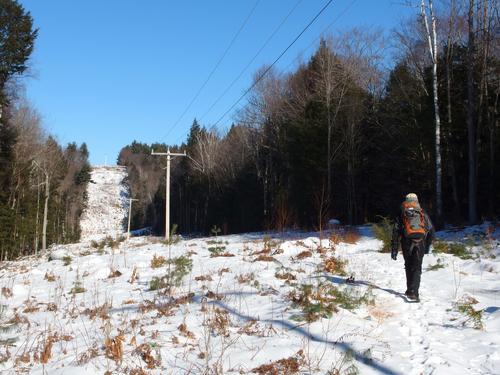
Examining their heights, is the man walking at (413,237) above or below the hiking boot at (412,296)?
above

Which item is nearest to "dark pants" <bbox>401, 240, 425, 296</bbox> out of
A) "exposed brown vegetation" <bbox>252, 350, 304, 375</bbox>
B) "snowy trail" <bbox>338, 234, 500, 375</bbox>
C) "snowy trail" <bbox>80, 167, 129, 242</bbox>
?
"snowy trail" <bbox>338, 234, 500, 375</bbox>

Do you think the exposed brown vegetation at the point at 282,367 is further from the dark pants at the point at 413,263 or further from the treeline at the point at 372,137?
the treeline at the point at 372,137

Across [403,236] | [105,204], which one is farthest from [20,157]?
[105,204]

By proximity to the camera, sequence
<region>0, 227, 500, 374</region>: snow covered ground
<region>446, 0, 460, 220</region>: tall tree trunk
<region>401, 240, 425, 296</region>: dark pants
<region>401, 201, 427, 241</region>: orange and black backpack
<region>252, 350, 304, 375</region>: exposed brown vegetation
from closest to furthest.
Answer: <region>252, 350, 304, 375</region>: exposed brown vegetation, <region>0, 227, 500, 374</region>: snow covered ground, <region>401, 240, 425, 296</region>: dark pants, <region>401, 201, 427, 241</region>: orange and black backpack, <region>446, 0, 460, 220</region>: tall tree trunk

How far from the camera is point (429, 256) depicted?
1103 cm

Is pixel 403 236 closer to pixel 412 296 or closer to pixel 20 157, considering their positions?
pixel 412 296

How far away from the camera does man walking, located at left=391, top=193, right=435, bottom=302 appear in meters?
7.24

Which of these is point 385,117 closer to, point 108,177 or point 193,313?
point 193,313

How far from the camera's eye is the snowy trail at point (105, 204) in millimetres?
95125

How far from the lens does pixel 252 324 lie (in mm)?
5785

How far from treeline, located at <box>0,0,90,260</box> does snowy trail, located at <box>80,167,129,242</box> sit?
118 ft

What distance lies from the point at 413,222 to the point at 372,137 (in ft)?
81.1

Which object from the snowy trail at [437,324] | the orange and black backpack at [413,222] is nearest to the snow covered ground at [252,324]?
the snowy trail at [437,324]

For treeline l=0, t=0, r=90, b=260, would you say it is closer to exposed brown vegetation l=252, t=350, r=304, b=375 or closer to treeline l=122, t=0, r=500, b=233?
treeline l=122, t=0, r=500, b=233
